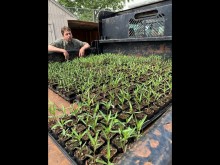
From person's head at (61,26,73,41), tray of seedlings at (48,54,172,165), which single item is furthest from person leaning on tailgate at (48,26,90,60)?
tray of seedlings at (48,54,172,165)

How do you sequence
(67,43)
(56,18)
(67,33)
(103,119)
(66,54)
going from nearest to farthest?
(103,119) → (66,54) → (67,33) → (67,43) → (56,18)

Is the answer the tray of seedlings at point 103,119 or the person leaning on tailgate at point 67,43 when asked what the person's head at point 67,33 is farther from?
the tray of seedlings at point 103,119

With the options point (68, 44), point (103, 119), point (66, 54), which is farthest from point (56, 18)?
point (103, 119)

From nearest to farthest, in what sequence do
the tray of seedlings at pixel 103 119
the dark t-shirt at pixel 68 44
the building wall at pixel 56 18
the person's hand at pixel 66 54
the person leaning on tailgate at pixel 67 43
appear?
1. the tray of seedlings at pixel 103 119
2. the person's hand at pixel 66 54
3. the person leaning on tailgate at pixel 67 43
4. the dark t-shirt at pixel 68 44
5. the building wall at pixel 56 18

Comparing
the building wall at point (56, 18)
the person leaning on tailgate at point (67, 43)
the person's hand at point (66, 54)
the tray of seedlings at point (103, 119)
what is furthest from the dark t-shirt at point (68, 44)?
the building wall at point (56, 18)

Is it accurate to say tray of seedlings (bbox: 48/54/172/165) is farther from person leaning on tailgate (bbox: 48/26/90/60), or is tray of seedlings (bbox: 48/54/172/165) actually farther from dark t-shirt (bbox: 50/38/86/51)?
dark t-shirt (bbox: 50/38/86/51)

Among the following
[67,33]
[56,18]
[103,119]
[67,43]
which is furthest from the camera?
[56,18]

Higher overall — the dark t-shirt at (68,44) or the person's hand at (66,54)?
the dark t-shirt at (68,44)

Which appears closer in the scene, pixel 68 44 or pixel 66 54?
pixel 66 54

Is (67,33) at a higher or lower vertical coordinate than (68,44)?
higher

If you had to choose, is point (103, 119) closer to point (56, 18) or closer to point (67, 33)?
point (67, 33)
